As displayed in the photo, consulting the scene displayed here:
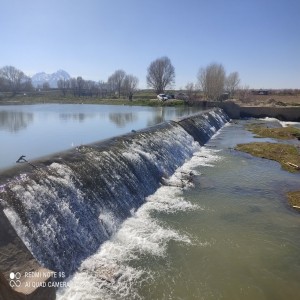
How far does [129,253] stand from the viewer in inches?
371

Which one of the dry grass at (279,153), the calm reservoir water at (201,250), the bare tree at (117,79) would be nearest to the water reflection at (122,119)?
the dry grass at (279,153)

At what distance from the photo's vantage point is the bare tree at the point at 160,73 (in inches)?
3905

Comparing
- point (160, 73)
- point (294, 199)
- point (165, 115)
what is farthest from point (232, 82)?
point (294, 199)

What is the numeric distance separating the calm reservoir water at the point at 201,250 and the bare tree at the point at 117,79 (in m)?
107

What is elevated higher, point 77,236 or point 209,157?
point 77,236

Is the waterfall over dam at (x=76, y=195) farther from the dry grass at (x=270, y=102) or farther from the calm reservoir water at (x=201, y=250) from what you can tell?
the dry grass at (x=270, y=102)

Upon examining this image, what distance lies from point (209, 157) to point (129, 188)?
1073 cm

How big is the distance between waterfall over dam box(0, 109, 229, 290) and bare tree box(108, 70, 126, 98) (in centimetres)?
10588

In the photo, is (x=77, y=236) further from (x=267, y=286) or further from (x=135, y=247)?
(x=267, y=286)

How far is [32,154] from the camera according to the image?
1823 centimetres

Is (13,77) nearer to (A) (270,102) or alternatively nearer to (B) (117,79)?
(B) (117,79)

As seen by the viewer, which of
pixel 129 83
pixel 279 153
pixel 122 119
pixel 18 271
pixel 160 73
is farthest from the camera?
pixel 129 83

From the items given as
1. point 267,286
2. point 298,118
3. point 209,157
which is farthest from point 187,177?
point 298,118

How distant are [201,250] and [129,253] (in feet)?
6.88
